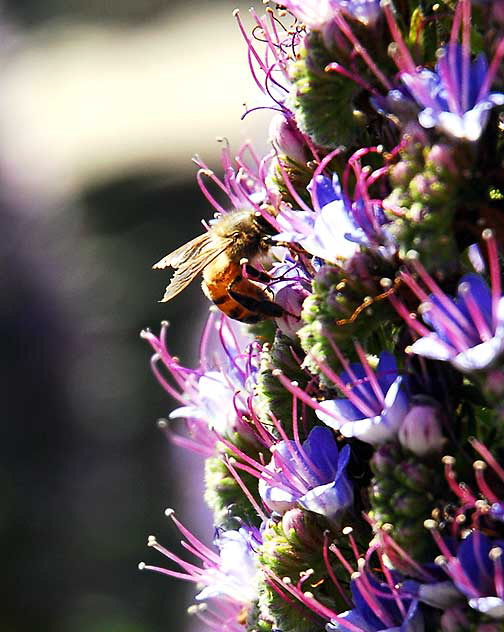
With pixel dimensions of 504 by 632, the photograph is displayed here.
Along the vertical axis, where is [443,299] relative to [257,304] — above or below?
below

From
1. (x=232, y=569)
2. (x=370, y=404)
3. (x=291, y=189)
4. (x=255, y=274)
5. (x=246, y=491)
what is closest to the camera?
(x=370, y=404)

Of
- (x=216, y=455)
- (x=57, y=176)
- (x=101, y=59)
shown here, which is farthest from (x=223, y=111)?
(x=216, y=455)

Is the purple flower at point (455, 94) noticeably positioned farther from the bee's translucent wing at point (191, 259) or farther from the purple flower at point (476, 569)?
the bee's translucent wing at point (191, 259)

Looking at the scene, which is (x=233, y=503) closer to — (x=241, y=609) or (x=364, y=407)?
(x=241, y=609)

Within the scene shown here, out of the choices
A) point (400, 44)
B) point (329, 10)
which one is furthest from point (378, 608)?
point (329, 10)

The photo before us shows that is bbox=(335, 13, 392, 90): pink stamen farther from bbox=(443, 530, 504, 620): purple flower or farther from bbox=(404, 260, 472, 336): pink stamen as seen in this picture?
bbox=(443, 530, 504, 620): purple flower

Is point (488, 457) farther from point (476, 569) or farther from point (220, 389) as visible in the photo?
point (220, 389)

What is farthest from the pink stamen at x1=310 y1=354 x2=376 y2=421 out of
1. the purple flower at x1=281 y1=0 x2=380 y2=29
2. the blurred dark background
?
the blurred dark background
